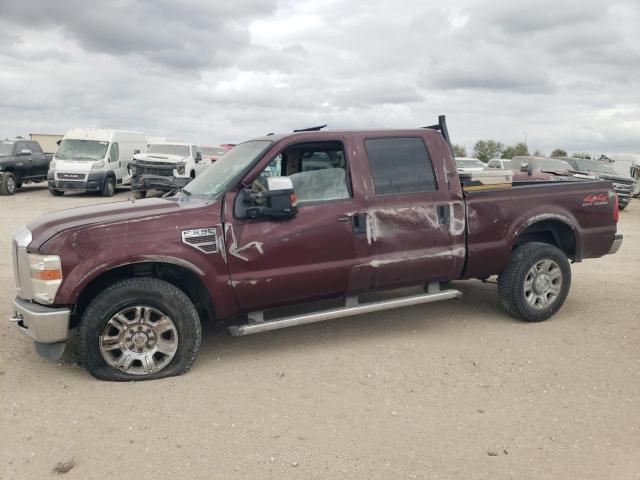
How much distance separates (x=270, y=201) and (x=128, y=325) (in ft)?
4.65

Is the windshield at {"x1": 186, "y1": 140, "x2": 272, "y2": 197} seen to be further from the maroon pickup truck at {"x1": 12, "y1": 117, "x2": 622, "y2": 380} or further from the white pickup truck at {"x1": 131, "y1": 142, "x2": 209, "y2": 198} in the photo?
the white pickup truck at {"x1": 131, "y1": 142, "x2": 209, "y2": 198}

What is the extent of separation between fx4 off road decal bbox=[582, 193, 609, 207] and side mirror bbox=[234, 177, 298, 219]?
323 cm

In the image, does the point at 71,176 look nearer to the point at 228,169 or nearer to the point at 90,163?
the point at 90,163

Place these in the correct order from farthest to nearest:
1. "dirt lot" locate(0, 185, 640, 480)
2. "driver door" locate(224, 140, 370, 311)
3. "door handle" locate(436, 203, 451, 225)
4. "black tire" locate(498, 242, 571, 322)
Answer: "black tire" locate(498, 242, 571, 322)
"door handle" locate(436, 203, 451, 225)
"driver door" locate(224, 140, 370, 311)
"dirt lot" locate(0, 185, 640, 480)

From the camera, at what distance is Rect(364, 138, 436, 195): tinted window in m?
5.04

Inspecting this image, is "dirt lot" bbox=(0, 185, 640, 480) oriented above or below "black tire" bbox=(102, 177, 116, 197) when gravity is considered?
below

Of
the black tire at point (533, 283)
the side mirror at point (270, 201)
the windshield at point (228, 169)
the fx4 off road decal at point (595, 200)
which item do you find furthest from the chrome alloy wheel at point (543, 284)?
the windshield at point (228, 169)

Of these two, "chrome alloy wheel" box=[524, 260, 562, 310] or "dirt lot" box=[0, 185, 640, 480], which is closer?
"dirt lot" box=[0, 185, 640, 480]

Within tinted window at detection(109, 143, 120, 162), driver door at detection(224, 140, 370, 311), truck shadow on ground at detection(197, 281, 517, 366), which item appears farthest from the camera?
tinted window at detection(109, 143, 120, 162)

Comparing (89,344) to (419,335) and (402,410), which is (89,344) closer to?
(402,410)

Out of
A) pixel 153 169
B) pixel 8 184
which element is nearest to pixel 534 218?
pixel 153 169

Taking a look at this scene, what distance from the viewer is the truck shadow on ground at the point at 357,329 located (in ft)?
16.6

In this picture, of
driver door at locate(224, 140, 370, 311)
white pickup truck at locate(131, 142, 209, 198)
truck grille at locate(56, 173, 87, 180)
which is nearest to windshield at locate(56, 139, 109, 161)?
truck grille at locate(56, 173, 87, 180)

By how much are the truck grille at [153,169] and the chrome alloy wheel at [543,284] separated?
49.2 feet
